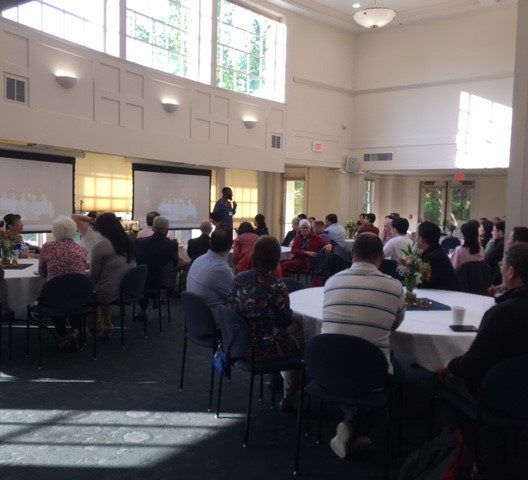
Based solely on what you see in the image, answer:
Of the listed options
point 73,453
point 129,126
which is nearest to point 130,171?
point 129,126

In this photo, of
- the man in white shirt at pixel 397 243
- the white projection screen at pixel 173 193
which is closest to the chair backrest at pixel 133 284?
the man in white shirt at pixel 397 243

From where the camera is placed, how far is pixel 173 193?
11.4m

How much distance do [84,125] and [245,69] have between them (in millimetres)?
4868

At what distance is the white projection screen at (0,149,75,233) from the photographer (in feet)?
27.6

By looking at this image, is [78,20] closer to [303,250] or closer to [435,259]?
[303,250]

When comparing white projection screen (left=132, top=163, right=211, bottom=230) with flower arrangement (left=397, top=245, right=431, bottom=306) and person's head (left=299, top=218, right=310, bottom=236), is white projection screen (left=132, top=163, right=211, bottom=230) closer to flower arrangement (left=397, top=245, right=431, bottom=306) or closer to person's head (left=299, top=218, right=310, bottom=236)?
person's head (left=299, top=218, right=310, bottom=236)

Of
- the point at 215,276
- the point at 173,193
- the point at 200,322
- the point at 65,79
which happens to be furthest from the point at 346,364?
the point at 173,193

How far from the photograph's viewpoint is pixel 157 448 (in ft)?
10.7

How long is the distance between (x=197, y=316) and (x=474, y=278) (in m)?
2.96

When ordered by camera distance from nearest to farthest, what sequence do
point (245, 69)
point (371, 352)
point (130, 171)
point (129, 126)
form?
point (371, 352) < point (129, 126) < point (130, 171) < point (245, 69)

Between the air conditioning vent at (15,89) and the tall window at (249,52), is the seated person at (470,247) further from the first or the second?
the tall window at (249,52)

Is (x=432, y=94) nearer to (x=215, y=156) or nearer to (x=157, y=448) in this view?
(x=215, y=156)

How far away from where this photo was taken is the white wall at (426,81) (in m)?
12.5

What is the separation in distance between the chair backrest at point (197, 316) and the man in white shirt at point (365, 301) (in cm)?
115
